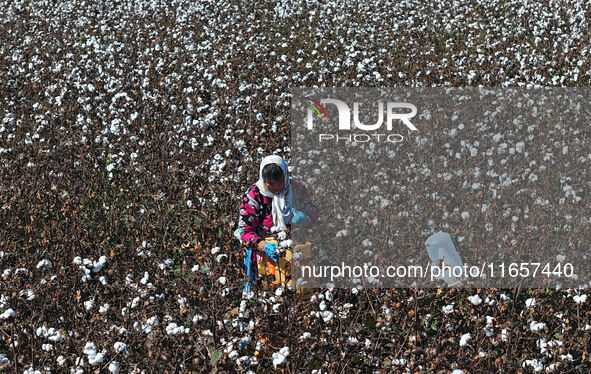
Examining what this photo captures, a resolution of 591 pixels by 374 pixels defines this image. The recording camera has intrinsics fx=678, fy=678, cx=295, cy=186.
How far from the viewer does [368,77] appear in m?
9.21

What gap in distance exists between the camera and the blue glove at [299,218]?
180 inches

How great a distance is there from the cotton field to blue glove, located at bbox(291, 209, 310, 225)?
20.6 inches

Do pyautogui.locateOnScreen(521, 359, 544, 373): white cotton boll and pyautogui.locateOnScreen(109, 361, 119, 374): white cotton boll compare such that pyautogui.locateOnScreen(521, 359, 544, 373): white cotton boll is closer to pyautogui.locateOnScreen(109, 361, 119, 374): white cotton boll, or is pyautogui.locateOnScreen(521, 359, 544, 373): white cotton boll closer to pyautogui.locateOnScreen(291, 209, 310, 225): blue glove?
pyautogui.locateOnScreen(291, 209, 310, 225): blue glove

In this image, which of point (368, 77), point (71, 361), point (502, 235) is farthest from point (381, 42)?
point (71, 361)

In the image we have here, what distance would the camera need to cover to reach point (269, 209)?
4.78 metres

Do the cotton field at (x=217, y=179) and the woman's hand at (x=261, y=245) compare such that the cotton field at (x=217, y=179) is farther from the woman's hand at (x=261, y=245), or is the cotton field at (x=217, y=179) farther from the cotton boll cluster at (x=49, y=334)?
the woman's hand at (x=261, y=245)

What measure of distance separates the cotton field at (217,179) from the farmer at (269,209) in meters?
0.24

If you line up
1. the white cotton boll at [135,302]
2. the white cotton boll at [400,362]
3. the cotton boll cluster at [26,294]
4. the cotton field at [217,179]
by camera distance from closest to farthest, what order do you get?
the white cotton boll at [400,362] → the cotton field at [217,179] → the cotton boll cluster at [26,294] → the white cotton boll at [135,302]

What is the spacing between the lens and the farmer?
14.9 ft

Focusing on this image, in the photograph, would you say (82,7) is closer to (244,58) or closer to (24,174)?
(244,58)

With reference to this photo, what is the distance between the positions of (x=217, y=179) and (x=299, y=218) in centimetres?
199

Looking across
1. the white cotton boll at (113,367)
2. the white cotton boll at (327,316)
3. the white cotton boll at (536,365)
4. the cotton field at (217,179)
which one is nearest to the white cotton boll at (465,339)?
the cotton field at (217,179)

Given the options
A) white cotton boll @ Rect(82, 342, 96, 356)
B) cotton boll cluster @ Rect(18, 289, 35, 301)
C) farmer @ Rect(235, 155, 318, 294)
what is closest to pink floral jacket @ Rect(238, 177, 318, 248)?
farmer @ Rect(235, 155, 318, 294)

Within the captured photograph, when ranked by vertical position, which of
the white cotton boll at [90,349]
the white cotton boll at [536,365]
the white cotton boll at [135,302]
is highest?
the white cotton boll at [135,302]
